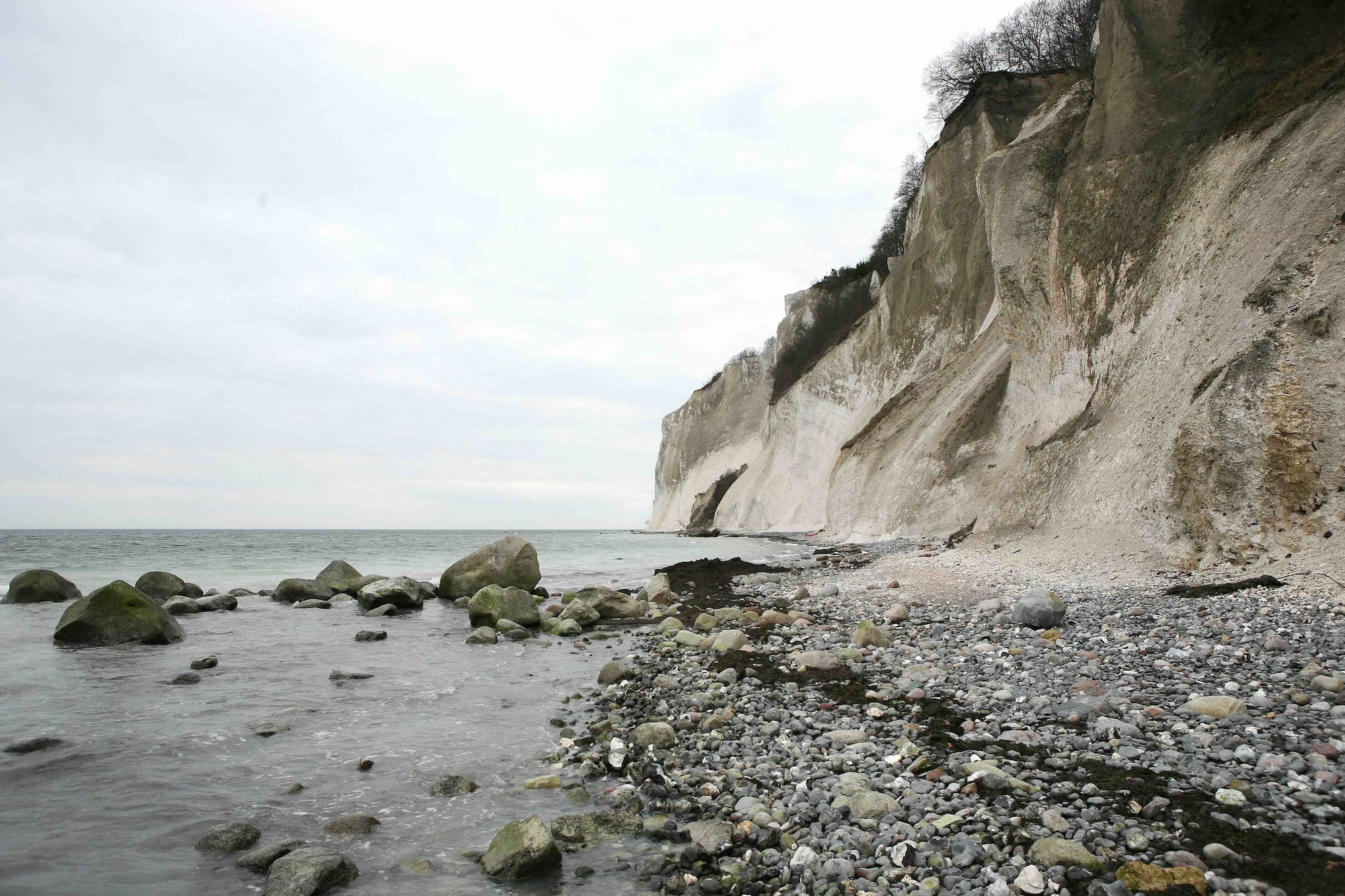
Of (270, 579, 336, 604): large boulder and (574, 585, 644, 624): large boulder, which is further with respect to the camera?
(270, 579, 336, 604): large boulder

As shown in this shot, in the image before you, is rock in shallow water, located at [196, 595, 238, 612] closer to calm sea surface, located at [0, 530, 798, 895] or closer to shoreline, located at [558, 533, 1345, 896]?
calm sea surface, located at [0, 530, 798, 895]

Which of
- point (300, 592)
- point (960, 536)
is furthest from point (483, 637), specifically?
point (960, 536)

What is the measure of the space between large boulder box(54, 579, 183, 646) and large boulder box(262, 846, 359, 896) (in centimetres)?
890

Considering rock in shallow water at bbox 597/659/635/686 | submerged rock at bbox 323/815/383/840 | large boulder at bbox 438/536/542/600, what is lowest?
A: submerged rock at bbox 323/815/383/840

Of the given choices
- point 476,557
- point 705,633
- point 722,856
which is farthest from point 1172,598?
point 476,557

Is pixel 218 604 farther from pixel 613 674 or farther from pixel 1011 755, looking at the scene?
pixel 1011 755

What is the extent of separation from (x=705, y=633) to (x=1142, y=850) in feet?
23.5

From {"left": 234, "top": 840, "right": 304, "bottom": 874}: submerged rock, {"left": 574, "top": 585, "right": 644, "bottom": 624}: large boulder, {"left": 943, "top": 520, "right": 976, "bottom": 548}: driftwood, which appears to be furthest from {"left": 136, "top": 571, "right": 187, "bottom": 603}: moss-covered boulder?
{"left": 943, "top": 520, "right": 976, "bottom": 548}: driftwood

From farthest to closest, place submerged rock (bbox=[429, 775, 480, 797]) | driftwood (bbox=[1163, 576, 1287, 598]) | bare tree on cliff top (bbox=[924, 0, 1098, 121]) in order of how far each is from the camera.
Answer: bare tree on cliff top (bbox=[924, 0, 1098, 121]) → driftwood (bbox=[1163, 576, 1287, 598]) → submerged rock (bbox=[429, 775, 480, 797])

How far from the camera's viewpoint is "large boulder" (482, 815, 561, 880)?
382 centimetres

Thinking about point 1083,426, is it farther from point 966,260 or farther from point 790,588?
point 966,260

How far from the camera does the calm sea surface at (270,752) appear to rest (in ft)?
13.1

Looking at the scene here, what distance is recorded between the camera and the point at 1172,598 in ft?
25.2

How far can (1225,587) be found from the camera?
740 centimetres
